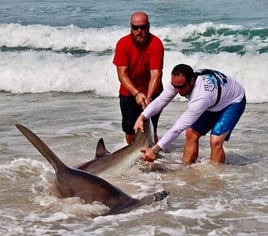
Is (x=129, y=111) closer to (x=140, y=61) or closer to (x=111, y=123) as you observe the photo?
(x=140, y=61)

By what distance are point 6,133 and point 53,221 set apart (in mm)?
3778

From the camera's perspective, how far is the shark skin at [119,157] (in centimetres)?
651

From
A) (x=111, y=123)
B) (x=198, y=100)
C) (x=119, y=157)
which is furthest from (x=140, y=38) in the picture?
(x=111, y=123)

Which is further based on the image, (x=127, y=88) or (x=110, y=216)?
(x=127, y=88)

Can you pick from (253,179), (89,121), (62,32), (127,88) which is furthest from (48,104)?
(62,32)

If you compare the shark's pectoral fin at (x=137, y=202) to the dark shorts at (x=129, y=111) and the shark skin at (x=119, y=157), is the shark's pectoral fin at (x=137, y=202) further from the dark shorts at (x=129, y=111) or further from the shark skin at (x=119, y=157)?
the dark shorts at (x=129, y=111)

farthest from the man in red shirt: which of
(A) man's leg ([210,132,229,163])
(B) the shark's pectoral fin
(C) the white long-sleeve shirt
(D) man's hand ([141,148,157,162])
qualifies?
(B) the shark's pectoral fin

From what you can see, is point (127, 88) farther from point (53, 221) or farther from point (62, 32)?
point (62, 32)

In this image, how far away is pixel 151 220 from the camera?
5.58 meters

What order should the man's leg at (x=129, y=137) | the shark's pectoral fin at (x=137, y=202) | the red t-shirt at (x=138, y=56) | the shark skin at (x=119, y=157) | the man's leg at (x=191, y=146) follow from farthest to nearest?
the man's leg at (x=129, y=137), the red t-shirt at (x=138, y=56), the man's leg at (x=191, y=146), the shark skin at (x=119, y=157), the shark's pectoral fin at (x=137, y=202)

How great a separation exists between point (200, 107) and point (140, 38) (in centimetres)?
125

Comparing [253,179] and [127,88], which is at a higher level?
[127,88]

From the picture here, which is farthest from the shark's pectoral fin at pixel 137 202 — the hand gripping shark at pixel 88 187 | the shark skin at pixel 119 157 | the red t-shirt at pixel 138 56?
the red t-shirt at pixel 138 56

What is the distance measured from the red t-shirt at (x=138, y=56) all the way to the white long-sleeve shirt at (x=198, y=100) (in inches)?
27.4
